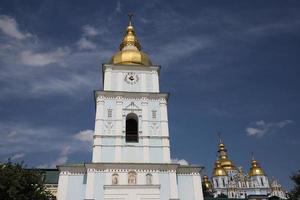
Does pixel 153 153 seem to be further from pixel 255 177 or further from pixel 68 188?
pixel 255 177

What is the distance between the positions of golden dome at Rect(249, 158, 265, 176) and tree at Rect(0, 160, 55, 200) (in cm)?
6311

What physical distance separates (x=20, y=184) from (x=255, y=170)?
66319 mm

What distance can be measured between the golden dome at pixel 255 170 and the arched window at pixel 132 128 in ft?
195

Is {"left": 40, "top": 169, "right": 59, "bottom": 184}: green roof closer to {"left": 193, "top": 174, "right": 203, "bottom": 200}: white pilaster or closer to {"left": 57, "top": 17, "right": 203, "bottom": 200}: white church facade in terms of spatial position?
{"left": 57, "top": 17, "right": 203, "bottom": 200}: white church facade

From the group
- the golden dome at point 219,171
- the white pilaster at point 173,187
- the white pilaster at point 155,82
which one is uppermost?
the golden dome at point 219,171

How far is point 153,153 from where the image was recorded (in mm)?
22297

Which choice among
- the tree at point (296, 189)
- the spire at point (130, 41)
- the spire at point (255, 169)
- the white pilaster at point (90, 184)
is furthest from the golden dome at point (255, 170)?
the white pilaster at point (90, 184)

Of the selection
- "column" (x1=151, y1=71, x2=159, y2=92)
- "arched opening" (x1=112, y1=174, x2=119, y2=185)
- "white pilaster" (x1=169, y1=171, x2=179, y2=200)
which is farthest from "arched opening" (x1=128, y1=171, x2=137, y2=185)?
"column" (x1=151, y1=71, x2=159, y2=92)

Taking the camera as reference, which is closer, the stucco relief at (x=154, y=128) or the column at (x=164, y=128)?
the column at (x=164, y=128)

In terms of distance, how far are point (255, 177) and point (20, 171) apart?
64.7 metres

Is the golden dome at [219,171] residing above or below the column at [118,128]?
above

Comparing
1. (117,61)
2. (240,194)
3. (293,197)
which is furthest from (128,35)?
(240,194)

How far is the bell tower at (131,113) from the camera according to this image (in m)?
22.1

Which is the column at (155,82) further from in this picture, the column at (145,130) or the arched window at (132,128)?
the arched window at (132,128)
